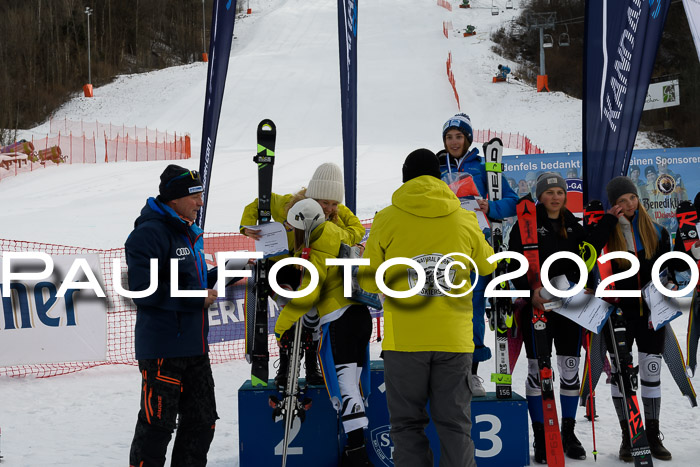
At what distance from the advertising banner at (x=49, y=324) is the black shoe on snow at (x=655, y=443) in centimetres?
479

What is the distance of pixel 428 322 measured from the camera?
10.1ft

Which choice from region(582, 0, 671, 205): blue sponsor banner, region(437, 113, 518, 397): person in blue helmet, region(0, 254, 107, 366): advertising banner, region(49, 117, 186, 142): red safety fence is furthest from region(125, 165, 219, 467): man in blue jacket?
region(49, 117, 186, 142): red safety fence

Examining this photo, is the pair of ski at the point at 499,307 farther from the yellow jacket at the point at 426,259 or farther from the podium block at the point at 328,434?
the yellow jacket at the point at 426,259

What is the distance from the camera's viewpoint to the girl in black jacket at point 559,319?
4.07m

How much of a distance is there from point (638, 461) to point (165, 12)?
66246mm

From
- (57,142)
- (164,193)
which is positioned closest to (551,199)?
(164,193)

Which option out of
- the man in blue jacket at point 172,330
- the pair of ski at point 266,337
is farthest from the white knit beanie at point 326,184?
the man in blue jacket at point 172,330

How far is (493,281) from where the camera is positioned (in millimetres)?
3850

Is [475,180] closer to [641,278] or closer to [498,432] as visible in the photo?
[641,278]

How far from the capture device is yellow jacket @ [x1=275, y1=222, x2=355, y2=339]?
12.7ft

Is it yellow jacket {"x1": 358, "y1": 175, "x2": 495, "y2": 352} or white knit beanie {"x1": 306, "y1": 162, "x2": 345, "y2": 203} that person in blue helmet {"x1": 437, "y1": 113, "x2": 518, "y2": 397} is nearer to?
white knit beanie {"x1": 306, "y1": 162, "x2": 345, "y2": 203}

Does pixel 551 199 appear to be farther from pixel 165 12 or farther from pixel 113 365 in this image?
pixel 165 12

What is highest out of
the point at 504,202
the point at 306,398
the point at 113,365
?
the point at 504,202

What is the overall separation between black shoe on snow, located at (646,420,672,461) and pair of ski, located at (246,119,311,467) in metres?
2.04
